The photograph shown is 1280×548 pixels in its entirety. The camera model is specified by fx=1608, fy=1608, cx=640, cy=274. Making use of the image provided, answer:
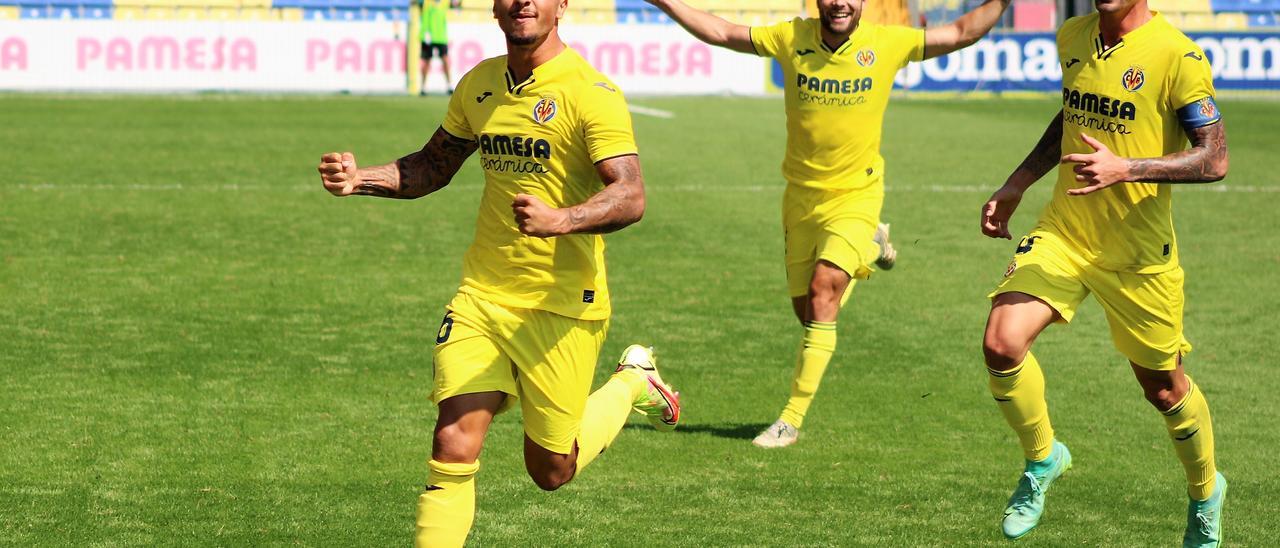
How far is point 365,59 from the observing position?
3322 centimetres

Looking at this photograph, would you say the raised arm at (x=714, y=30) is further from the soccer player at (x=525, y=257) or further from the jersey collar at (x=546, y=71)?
the jersey collar at (x=546, y=71)

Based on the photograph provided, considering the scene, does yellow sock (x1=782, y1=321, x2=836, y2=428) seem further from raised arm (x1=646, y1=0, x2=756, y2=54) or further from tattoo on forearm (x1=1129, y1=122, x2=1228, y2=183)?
tattoo on forearm (x1=1129, y1=122, x2=1228, y2=183)

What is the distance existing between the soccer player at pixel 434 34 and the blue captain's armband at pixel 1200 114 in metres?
25.6

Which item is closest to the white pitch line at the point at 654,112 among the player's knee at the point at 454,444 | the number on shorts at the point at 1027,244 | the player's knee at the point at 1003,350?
the number on shorts at the point at 1027,244

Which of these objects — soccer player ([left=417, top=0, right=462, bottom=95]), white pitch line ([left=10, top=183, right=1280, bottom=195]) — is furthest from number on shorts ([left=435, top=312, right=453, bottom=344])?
soccer player ([left=417, top=0, right=462, bottom=95])

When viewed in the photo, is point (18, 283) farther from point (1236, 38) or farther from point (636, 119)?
point (1236, 38)

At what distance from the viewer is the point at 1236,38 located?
33.2 meters

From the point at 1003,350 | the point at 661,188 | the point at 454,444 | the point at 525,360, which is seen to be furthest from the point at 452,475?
the point at 661,188

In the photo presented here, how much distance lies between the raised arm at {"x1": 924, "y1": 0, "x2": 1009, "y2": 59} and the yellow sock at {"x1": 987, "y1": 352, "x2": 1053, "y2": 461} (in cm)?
225

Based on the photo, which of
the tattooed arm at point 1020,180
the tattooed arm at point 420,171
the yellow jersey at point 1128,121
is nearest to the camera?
the tattooed arm at point 420,171

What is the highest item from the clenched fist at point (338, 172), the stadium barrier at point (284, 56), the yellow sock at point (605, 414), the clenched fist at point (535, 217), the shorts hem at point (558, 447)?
the clenched fist at point (535, 217)

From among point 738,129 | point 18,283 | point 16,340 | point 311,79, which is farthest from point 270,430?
point 311,79

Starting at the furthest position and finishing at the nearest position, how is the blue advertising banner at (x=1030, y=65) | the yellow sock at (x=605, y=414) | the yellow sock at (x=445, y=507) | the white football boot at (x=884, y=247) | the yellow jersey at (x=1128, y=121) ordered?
the blue advertising banner at (x=1030, y=65) → the white football boot at (x=884, y=247) → the yellow jersey at (x=1128, y=121) → the yellow sock at (x=605, y=414) → the yellow sock at (x=445, y=507)

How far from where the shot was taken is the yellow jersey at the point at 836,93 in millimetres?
8477
